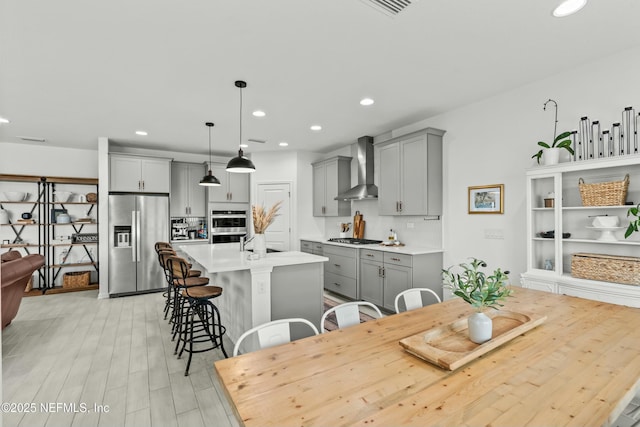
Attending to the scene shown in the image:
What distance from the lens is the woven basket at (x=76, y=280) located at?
18.6ft

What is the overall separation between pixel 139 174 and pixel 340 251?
12.7ft

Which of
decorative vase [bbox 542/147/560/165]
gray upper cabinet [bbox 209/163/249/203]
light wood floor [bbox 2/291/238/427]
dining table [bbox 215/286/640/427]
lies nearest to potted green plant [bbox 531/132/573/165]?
decorative vase [bbox 542/147/560/165]

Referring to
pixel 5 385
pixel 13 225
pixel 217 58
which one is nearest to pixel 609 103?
pixel 217 58

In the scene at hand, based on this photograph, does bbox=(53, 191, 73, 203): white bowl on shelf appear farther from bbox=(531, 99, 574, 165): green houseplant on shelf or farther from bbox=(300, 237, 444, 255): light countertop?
bbox=(531, 99, 574, 165): green houseplant on shelf

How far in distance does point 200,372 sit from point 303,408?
83.6 inches

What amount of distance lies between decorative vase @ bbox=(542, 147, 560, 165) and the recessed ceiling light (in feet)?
3.88

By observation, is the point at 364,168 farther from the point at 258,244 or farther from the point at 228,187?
the point at 228,187

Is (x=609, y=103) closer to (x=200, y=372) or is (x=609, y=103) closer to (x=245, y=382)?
(x=245, y=382)

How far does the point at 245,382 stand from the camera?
1300 millimetres

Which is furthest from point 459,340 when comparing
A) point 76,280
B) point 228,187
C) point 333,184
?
point 76,280

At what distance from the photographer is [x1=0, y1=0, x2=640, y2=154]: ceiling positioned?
7.21 ft

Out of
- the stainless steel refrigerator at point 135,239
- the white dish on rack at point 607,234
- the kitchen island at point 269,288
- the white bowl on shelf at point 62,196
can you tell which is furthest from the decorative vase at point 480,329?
the white bowl on shelf at point 62,196

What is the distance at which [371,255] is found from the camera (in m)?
4.63

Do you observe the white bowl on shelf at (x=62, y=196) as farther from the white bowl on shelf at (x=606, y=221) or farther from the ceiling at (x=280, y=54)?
the white bowl on shelf at (x=606, y=221)
